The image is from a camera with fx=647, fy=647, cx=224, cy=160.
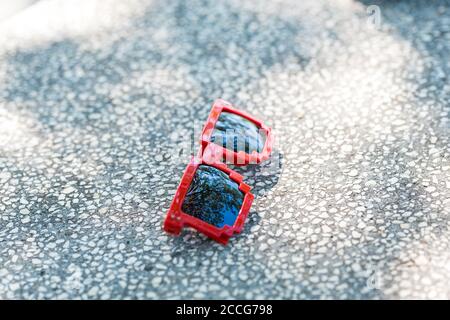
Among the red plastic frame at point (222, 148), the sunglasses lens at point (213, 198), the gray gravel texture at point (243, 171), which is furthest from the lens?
the red plastic frame at point (222, 148)

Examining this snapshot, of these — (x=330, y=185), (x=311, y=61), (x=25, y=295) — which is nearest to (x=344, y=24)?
(x=311, y=61)

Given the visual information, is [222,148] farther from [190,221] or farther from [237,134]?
[190,221]

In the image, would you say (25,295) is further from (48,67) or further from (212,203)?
(48,67)

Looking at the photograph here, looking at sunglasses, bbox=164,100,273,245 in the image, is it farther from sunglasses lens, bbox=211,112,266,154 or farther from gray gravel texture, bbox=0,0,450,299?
gray gravel texture, bbox=0,0,450,299

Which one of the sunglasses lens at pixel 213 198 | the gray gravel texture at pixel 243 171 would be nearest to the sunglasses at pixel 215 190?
the sunglasses lens at pixel 213 198

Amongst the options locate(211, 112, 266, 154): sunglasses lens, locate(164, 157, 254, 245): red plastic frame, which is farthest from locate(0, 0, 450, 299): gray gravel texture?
locate(211, 112, 266, 154): sunglasses lens

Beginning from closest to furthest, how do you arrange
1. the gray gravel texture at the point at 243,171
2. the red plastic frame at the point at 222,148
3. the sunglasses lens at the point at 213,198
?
the gray gravel texture at the point at 243,171
the sunglasses lens at the point at 213,198
the red plastic frame at the point at 222,148

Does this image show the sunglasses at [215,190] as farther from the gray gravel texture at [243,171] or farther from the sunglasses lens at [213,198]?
the gray gravel texture at [243,171]
